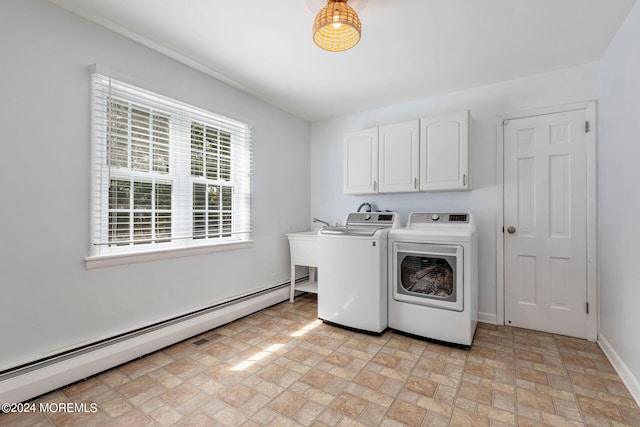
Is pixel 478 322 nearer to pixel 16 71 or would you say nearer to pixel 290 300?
pixel 290 300

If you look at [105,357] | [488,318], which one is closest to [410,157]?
[488,318]

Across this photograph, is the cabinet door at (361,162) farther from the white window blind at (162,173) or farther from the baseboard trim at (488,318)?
the baseboard trim at (488,318)

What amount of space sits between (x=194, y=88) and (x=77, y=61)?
34.2 inches

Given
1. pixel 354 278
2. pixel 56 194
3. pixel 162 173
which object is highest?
pixel 162 173

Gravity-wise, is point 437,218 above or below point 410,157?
below

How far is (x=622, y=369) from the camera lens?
1968 mm

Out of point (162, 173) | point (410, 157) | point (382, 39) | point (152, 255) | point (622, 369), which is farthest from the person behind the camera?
point (410, 157)

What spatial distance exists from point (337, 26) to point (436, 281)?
2.13 m

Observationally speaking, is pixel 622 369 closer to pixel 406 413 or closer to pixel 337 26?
pixel 406 413

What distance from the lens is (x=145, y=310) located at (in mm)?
2307

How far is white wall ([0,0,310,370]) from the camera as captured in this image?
1697 mm

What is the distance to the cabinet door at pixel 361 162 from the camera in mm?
3295

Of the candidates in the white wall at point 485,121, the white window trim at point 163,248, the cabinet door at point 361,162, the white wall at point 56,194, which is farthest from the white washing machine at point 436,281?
the white wall at point 56,194

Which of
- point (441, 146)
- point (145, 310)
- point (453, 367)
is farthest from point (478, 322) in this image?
point (145, 310)
